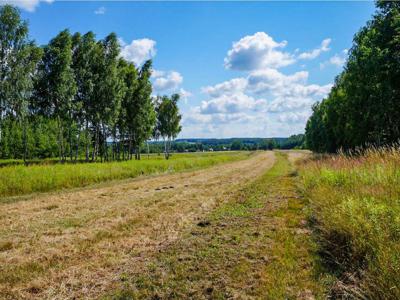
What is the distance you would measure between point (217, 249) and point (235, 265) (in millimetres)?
867

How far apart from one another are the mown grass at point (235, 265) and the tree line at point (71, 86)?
81.2ft

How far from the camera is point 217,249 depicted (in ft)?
19.3

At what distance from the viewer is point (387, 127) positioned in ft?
97.2

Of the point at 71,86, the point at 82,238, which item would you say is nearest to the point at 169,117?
the point at 71,86

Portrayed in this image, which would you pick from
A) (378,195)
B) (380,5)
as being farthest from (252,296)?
(380,5)

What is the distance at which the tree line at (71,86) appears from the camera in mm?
25734

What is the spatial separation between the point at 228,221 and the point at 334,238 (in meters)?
3.05

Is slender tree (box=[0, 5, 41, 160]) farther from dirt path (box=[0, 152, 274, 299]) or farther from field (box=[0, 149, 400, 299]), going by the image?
field (box=[0, 149, 400, 299])

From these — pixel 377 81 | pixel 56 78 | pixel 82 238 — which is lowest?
pixel 82 238

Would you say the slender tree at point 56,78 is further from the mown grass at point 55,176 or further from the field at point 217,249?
the field at point 217,249

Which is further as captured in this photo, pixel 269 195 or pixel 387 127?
pixel 387 127

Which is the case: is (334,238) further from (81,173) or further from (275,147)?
(275,147)

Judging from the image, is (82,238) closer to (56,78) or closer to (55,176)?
(55,176)

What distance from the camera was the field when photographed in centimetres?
417
